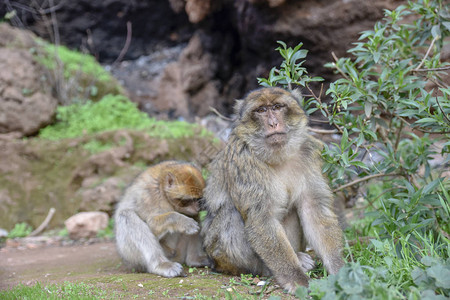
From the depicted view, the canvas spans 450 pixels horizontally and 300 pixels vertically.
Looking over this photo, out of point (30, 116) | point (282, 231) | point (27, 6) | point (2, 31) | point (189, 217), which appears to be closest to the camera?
point (282, 231)

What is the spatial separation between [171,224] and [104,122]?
4.80m

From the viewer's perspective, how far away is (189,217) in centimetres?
459

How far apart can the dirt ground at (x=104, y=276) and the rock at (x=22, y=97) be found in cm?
241

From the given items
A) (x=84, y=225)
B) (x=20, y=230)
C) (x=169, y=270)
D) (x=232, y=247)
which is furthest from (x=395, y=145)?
(x=20, y=230)

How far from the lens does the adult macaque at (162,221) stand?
4.42 metres

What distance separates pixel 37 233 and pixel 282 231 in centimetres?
486

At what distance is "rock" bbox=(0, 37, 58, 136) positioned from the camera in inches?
324

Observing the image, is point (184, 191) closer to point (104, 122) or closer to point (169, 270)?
point (169, 270)

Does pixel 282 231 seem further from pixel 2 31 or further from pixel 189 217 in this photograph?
pixel 2 31

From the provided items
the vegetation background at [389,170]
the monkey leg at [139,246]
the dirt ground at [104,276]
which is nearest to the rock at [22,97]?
the dirt ground at [104,276]

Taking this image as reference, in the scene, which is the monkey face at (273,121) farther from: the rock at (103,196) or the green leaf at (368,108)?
the rock at (103,196)

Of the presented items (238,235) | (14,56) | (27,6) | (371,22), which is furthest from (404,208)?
(27,6)

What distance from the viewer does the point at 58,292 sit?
370cm

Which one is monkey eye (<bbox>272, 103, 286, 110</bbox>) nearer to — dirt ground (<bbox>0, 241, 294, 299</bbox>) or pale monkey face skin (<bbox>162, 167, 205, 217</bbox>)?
pale monkey face skin (<bbox>162, 167, 205, 217</bbox>)
